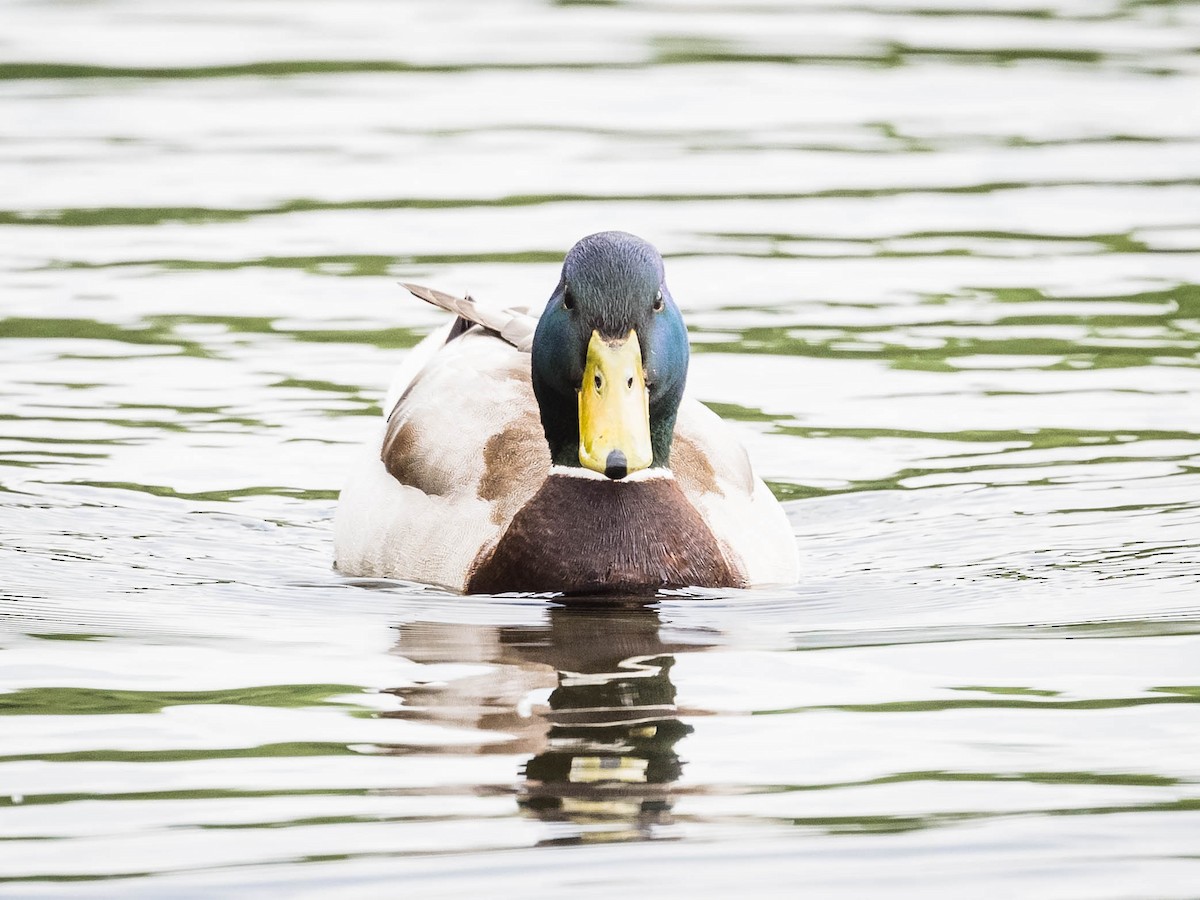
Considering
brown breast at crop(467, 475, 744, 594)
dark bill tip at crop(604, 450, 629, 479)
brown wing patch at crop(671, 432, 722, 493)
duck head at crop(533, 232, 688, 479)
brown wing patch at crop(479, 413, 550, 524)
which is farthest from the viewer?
brown wing patch at crop(671, 432, 722, 493)

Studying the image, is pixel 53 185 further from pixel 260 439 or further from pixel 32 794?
pixel 32 794

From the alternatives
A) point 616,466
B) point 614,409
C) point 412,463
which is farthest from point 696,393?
point 616,466

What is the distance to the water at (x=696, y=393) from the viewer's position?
5582mm

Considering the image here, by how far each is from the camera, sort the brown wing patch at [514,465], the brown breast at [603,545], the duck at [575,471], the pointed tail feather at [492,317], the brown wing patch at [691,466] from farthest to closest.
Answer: the pointed tail feather at [492,317]
the brown wing patch at [691,466]
the brown wing patch at [514,465]
the brown breast at [603,545]
the duck at [575,471]

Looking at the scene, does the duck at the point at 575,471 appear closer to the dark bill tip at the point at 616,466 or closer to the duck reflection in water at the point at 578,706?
the dark bill tip at the point at 616,466

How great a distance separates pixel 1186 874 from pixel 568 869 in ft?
4.24

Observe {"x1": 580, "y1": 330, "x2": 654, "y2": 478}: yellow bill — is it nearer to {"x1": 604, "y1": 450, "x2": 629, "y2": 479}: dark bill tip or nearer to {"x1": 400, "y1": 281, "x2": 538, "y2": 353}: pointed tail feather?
{"x1": 604, "y1": 450, "x2": 629, "y2": 479}: dark bill tip

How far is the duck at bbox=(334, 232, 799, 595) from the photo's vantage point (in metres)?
7.89

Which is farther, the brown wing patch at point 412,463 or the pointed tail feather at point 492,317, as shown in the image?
the pointed tail feather at point 492,317

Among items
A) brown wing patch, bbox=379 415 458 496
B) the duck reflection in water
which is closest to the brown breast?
the duck reflection in water

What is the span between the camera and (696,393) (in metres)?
11.2

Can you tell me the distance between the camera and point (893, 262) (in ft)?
42.5

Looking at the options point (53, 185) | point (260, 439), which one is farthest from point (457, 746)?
point (53, 185)

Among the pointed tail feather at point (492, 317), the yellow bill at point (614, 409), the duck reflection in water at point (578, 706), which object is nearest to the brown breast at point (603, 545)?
the duck reflection in water at point (578, 706)
